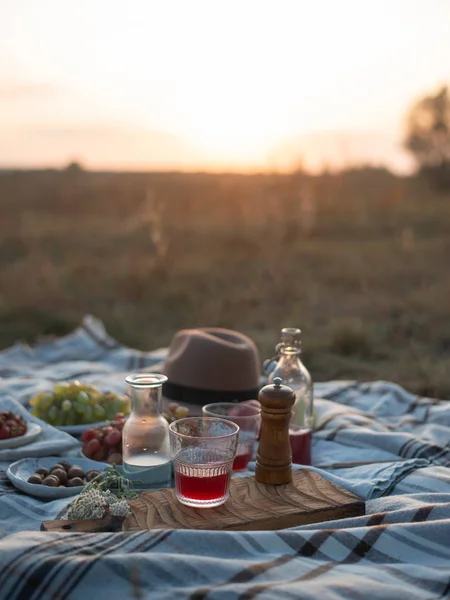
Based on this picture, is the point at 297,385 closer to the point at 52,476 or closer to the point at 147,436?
the point at 147,436

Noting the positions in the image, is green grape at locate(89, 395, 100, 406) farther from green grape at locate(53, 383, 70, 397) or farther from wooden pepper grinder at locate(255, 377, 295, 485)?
wooden pepper grinder at locate(255, 377, 295, 485)

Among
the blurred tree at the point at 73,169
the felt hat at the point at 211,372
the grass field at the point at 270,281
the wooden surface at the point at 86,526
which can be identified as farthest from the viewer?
the blurred tree at the point at 73,169

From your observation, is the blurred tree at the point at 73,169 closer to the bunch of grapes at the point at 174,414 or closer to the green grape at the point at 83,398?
the green grape at the point at 83,398

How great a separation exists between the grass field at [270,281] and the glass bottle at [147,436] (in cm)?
307

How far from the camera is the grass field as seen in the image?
6766 mm

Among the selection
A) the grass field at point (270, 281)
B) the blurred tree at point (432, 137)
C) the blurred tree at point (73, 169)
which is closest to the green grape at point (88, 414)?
the grass field at point (270, 281)

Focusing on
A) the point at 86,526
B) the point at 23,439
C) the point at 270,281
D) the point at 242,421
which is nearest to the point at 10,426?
the point at 23,439

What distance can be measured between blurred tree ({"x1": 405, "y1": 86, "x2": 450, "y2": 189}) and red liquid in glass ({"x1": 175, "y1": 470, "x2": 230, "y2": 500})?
20.4 m

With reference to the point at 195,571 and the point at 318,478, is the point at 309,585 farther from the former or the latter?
the point at 318,478

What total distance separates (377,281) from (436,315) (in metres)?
2.81

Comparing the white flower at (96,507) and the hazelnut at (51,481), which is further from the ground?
the white flower at (96,507)

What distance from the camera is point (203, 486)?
2.17 m

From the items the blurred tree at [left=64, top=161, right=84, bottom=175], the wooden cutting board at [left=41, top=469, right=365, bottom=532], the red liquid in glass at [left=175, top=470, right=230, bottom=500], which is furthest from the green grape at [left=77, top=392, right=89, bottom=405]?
the blurred tree at [left=64, top=161, right=84, bottom=175]

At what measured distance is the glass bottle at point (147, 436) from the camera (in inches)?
97.7
